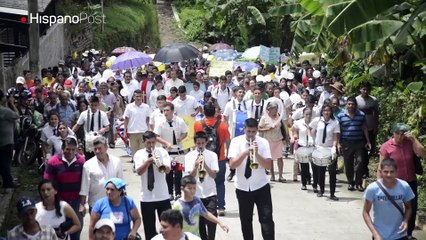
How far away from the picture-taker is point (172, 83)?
22.2 m

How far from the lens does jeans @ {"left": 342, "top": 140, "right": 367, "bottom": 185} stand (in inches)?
634

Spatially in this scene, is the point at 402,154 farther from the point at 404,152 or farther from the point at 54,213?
the point at 54,213

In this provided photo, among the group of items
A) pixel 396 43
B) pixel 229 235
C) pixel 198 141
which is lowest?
pixel 229 235

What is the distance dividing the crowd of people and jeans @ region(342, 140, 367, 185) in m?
0.02

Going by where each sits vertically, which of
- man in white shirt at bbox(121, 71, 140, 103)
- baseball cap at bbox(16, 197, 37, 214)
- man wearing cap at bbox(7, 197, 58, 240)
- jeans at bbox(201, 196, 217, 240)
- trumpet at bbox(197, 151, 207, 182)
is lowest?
jeans at bbox(201, 196, 217, 240)

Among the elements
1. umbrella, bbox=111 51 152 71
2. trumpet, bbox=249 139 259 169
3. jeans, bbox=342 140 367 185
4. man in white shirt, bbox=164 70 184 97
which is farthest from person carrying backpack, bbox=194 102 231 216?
umbrella, bbox=111 51 152 71

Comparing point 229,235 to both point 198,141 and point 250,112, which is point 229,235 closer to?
point 198,141

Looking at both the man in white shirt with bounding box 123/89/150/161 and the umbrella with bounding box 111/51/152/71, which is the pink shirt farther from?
the umbrella with bounding box 111/51/152/71

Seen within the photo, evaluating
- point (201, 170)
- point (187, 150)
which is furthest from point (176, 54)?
point (201, 170)

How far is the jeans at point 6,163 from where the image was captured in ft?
50.0

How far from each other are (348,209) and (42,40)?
19.8 metres

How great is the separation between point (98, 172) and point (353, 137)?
6247 mm

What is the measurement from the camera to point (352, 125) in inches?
629

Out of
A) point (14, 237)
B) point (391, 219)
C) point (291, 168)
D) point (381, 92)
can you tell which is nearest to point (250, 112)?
point (291, 168)
